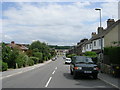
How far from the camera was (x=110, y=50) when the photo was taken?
20391mm

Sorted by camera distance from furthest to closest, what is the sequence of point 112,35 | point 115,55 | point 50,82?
point 112,35
point 115,55
point 50,82

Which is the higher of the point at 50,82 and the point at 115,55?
the point at 115,55

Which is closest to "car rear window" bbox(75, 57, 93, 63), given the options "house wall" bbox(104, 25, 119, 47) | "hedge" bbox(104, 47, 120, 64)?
"hedge" bbox(104, 47, 120, 64)

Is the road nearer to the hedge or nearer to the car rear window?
the car rear window

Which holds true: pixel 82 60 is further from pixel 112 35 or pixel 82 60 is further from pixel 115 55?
pixel 112 35

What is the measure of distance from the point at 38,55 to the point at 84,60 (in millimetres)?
42472

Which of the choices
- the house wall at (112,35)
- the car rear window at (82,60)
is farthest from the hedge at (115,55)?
the house wall at (112,35)

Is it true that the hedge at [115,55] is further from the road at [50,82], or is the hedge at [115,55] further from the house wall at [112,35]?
the house wall at [112,35]

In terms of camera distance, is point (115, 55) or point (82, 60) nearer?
point (82, 60)

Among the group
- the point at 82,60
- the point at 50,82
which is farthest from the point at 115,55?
the point at 50,82

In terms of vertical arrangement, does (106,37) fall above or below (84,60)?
above

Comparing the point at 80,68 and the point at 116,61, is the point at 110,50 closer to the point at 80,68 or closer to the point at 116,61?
the point at 116,61

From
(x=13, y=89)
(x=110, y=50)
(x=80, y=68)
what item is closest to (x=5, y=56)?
(x=110, y=50)

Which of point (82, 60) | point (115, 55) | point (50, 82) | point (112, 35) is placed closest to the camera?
point (50, 82)
